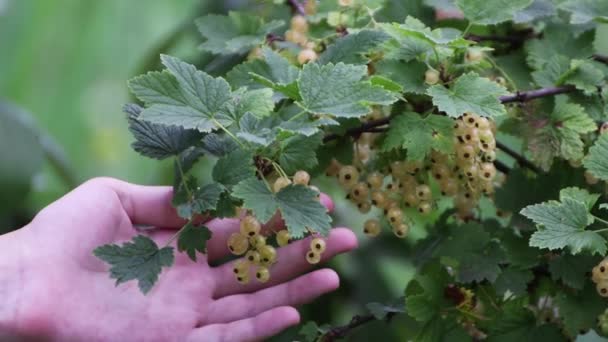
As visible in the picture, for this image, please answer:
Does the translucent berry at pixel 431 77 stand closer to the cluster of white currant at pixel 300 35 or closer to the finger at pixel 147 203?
the cluster of white currant at pixel 300 35

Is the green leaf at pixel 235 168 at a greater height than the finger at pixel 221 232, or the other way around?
the green leaf at pixel 235 168

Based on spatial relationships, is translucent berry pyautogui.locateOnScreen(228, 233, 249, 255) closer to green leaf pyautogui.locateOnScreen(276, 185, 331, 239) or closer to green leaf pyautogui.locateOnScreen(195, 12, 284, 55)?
green leaf pyautogui.locateOnScreen(276, 185, 331, 239)

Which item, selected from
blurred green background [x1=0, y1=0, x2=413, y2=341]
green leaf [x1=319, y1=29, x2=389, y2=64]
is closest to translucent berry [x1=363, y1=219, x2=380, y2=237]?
green leaf [x1=319, y1=29, x2=389, y2=64]

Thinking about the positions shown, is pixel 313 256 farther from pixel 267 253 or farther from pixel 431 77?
pixel 431 77

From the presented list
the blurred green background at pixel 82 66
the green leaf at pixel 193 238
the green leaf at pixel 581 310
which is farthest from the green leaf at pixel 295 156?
the blurred green background at pixel 82 66

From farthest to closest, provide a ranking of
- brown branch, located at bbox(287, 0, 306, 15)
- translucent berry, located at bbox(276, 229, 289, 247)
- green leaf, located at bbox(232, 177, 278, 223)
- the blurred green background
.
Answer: the blurred green background
brown branch, located at bbox(287, 0, 306, 15)
translucent berry, located at bbox(276, 229, 289, 247)
green leaf, located at bbox(232, 177, 278, 223)

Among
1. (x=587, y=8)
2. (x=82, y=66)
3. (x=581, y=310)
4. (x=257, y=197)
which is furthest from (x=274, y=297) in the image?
(x=82, y=66)

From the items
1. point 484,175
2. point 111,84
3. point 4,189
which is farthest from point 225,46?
point 111,84
